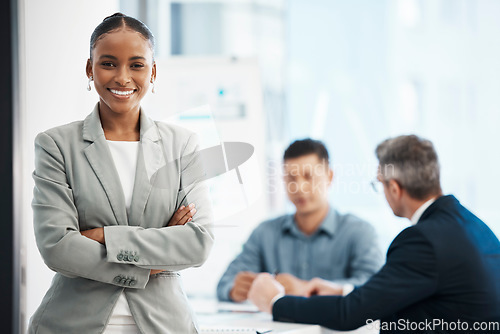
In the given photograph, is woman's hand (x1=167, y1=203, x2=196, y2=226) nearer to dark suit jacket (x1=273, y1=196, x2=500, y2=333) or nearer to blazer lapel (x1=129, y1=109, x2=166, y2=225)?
blazer lapel (x1=129, y1=109, x2=166, y2=225)

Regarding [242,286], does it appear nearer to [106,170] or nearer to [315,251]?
[315,251]

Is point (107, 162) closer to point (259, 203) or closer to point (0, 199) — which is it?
point (0, 199)

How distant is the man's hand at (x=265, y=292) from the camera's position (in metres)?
2.24

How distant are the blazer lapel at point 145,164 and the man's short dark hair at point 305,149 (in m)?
1.54

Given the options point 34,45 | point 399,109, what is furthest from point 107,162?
point 399,109

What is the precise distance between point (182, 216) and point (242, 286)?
1.29 meters

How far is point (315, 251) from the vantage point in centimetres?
283

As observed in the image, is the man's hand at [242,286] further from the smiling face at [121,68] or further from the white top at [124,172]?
the smiling face at [121,68]

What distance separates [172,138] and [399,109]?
10.3ft

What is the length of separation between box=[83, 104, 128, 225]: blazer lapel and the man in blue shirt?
142 centimetres

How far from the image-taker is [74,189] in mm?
1328

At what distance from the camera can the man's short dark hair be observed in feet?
9.55

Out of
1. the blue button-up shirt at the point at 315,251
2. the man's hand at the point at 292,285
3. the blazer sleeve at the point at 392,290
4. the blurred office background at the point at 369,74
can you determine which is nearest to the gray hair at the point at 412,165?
the blazer sleeve at the point at 392,290

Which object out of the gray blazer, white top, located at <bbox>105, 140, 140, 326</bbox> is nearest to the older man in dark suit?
the gray blazer
